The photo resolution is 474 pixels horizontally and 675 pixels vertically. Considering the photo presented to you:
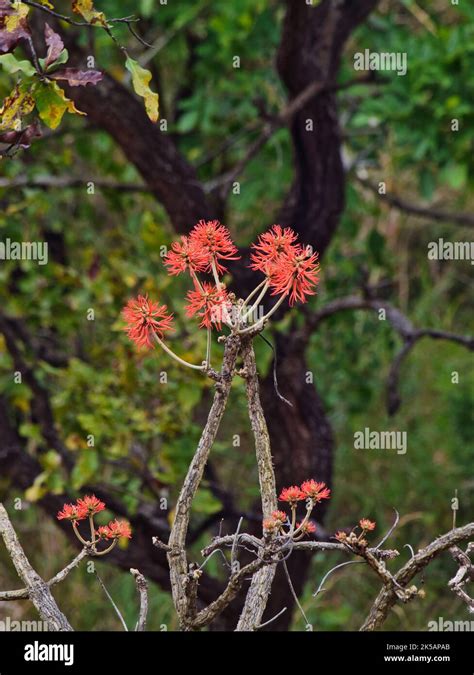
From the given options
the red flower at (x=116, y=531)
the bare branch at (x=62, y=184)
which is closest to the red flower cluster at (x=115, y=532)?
the red flower at (x=116, y=531)

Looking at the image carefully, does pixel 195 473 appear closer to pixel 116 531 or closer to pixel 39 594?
pixel 116 531

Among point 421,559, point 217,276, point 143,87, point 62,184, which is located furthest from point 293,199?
point 421,559

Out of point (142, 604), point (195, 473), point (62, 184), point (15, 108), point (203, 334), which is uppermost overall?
point (62, 184)

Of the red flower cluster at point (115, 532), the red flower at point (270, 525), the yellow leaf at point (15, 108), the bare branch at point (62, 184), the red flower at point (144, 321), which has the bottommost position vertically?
the red flower cluster at point (115, 532)

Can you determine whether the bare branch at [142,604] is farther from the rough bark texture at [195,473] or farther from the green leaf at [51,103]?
the green leaf at [51,103]

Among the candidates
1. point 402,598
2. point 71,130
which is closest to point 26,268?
point 71,130

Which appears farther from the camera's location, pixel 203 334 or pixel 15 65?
pixel 203 334

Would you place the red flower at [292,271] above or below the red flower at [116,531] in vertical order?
above

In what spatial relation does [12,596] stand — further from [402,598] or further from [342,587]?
[342,587]

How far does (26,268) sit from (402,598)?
2.79 meters

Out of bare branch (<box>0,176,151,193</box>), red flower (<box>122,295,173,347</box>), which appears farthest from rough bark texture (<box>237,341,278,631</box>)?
bare branch (<box>0,176,151,193</box>)

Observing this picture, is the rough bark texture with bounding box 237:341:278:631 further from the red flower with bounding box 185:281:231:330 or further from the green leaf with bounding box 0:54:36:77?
the green leaf with bounding box 0:54:36:77

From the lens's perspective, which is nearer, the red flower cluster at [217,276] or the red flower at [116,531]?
the red flower cluster at [217,276]

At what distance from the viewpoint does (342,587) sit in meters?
5.51
